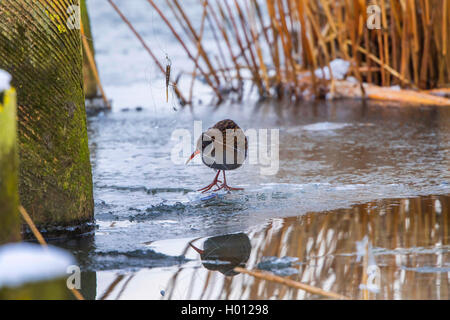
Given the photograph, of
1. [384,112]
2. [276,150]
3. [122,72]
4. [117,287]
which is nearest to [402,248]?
[117,287]

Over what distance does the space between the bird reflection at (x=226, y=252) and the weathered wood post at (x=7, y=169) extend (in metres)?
1.07

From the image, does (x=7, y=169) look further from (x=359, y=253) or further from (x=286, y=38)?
(x=286, y=38)

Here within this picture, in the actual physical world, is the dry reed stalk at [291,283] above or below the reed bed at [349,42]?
below

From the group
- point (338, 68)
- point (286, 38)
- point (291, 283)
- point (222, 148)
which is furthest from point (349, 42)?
point (291, 283)

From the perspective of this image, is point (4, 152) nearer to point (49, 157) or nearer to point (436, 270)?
point (49, 157)

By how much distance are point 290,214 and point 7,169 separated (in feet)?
6.32

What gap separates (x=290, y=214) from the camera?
3328 millimetres

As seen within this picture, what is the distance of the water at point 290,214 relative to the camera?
8.02 ft

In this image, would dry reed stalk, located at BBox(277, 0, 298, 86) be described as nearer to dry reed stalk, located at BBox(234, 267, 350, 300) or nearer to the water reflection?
the water reflection

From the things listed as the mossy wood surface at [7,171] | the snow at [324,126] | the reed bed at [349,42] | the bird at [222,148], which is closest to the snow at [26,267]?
the mossy wood surface at [7,171]

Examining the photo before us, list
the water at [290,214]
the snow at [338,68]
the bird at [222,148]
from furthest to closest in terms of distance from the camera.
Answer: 1. the snow at [338,68]
2. the bird at [222,148]
3. the water at [290,214]

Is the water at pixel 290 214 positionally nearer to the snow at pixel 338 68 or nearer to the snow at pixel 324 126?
the snow at pixel 324 126

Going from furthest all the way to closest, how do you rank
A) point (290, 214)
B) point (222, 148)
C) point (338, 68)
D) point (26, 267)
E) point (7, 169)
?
point (338, 68)
point (222, 148)
point (290, 214)
point (7, 169)
point (26, 267)

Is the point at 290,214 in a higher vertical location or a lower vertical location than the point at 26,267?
lower
